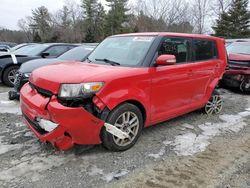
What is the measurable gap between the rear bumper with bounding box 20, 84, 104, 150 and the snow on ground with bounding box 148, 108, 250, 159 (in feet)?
3.09

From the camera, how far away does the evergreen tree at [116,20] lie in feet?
149

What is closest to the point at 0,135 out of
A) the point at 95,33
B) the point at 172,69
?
the point at 172,69

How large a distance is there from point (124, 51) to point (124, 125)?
1.30 metres

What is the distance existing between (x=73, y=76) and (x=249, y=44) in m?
6.82

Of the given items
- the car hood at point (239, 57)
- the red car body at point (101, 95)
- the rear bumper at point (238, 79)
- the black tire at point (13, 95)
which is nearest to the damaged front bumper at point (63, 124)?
the red car body at point (101, 95)

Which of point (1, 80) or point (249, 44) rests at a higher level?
point (249, 44)

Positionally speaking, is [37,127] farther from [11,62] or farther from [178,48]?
[11,62]

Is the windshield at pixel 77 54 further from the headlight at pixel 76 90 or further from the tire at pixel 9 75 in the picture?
the headlight at pixel 76 90

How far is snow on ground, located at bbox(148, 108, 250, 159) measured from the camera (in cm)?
Result: 431

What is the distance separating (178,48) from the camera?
5.02 m

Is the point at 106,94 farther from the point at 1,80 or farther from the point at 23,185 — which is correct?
the point at 1,80

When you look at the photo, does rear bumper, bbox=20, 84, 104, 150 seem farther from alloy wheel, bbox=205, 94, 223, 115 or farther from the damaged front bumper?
alloy wheel, bbox=205, 94, 223, 115

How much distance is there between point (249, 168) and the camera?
383 cm

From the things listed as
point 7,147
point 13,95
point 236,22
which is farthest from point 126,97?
point 236,22
